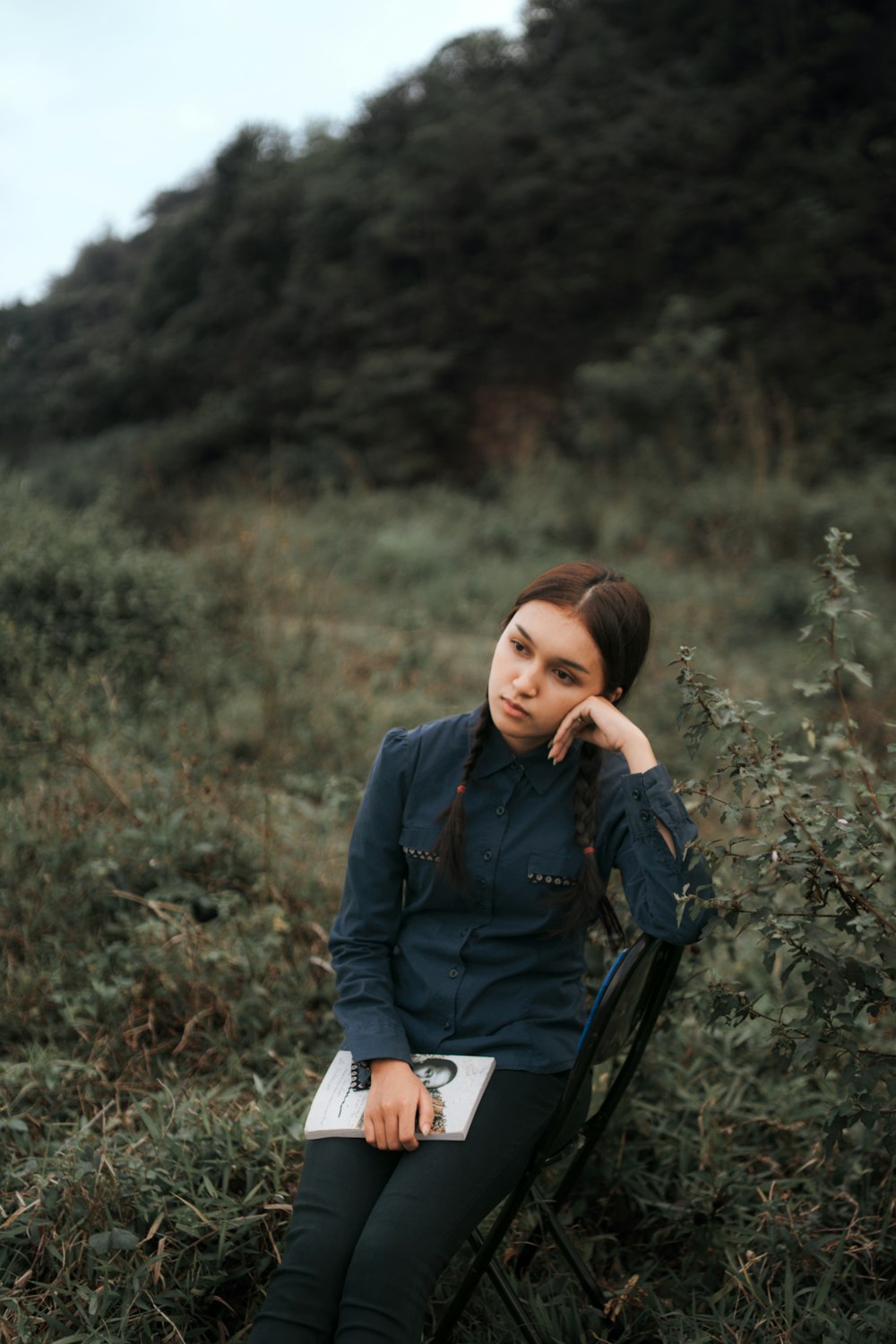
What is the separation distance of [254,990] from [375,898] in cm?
103

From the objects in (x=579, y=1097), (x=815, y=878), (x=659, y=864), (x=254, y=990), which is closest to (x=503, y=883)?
(x=659, y=864)

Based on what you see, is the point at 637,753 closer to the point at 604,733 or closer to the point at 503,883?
the point at 604,733

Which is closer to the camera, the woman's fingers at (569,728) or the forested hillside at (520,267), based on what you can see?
the woman's fingers at (569,728)

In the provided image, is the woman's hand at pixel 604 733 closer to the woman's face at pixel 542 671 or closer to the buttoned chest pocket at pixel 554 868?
the woman's face at pixel 542 671

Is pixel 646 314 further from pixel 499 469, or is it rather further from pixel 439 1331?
pixel 439 1331

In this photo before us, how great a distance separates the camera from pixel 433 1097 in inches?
68.0

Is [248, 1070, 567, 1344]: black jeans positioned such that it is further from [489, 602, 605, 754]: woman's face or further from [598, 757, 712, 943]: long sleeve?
[489, 602, 605, 754]: woman's face

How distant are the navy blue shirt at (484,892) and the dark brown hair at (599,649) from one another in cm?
3

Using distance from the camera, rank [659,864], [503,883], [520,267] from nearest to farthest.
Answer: [659,864], [503,883], [520,267]

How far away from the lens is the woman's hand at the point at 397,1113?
1661mm

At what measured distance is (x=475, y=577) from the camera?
328 inches

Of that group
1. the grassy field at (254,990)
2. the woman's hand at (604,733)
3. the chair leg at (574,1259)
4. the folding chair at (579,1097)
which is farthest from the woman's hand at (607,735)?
the chair leg at (574,1259)

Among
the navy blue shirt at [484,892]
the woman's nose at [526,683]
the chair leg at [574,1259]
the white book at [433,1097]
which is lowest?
the chair leg at [574,1259]

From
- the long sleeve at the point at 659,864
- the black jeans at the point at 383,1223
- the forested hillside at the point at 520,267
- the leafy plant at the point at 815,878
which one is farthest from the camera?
the forested hillside at the point at 520,267
